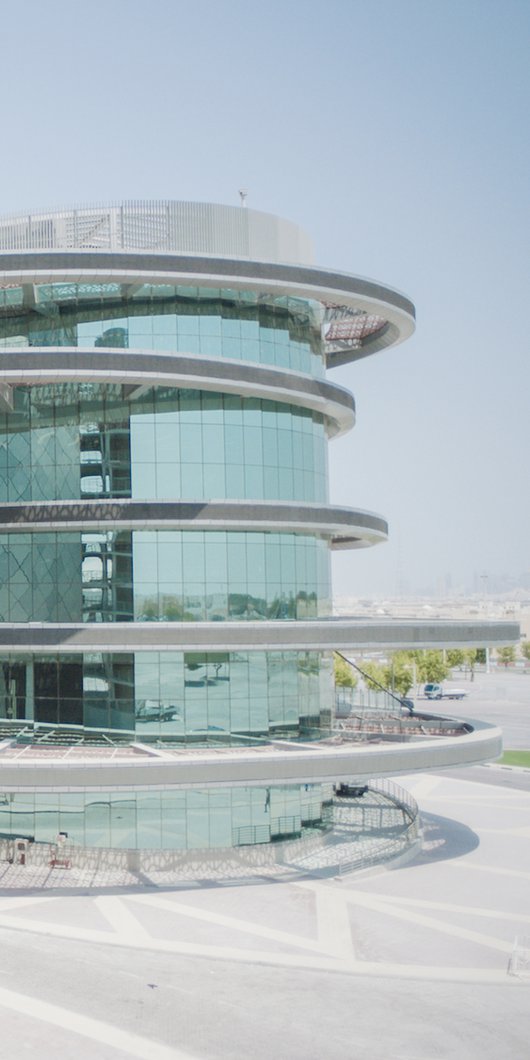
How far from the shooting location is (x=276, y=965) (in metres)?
28.8

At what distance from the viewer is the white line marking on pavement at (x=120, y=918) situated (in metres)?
31.2

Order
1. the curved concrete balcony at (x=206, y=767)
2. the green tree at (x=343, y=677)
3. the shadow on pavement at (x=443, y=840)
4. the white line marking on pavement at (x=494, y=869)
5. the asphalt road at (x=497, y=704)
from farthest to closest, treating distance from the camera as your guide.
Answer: the green tree at (x=343, y=677)
the asphalt road at (x=497, y=704)
the shadow on pavement at (x=443, y=840)
the white line marking on pavement at (x=494, y=869)
the curved concrete balcony at (x=206, y=767)

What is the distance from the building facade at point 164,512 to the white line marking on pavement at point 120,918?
5.19 metres

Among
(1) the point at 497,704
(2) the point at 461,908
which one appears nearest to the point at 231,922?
(2) the point at 461,908

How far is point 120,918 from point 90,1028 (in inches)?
338

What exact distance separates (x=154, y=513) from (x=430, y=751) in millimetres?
13112

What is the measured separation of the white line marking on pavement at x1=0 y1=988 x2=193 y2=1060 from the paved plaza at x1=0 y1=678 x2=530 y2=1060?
0.05 m

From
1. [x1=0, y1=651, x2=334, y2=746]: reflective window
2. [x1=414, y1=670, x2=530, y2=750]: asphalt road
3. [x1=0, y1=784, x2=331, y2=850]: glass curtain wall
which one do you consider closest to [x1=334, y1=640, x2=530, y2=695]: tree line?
[x1=414, y1=670, x2=530, y2=750]: asphalt road

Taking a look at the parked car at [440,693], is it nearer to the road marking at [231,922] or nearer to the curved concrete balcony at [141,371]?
the curved concrete balcony at [141,371]

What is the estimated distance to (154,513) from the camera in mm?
40156

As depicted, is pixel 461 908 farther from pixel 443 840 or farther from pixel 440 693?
pixel 440 693

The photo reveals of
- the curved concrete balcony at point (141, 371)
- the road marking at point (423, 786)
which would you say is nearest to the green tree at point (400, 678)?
the road marking at point (423, 786)

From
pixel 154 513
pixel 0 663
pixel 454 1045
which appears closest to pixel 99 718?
pixel 0 663

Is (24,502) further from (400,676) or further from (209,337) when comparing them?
(400,676)
